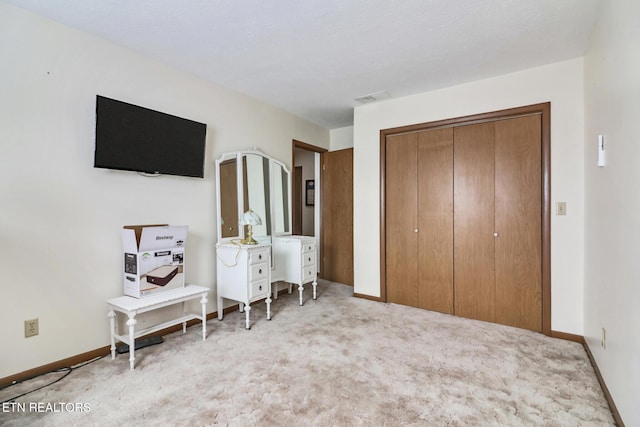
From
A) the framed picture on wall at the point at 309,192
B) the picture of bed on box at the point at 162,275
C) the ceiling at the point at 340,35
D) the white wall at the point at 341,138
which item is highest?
the ceiling at the point at 340,35

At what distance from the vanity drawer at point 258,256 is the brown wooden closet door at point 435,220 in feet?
5.52

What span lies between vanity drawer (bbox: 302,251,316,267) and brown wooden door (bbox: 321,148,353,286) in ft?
2.98

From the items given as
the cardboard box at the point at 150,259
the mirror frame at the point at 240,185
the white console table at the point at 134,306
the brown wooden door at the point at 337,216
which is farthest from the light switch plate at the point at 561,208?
the cardboard box at the point at 150,259

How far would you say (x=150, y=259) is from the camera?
2.37 m

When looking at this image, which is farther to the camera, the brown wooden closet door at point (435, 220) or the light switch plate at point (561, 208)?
the brown wooden closet door at point (435, 220)

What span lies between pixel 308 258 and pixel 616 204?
267 centimetres

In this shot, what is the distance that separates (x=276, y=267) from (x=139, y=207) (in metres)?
1.64

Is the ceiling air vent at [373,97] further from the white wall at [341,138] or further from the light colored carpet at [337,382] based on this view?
the light colored carpet at [337,382]

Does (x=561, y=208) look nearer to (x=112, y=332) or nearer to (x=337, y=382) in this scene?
(x=337, y=382)

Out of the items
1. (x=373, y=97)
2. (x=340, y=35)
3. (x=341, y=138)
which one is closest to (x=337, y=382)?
(x=340, y=35)

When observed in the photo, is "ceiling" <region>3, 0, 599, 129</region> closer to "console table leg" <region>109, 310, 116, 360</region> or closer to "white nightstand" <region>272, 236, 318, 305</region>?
"white nightstand" <region>272, 236, 318, 305</region>

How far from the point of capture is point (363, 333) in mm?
2709

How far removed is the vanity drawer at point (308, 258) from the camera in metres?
3.53

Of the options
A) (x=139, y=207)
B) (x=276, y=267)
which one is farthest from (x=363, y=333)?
(x=139, y=207)
